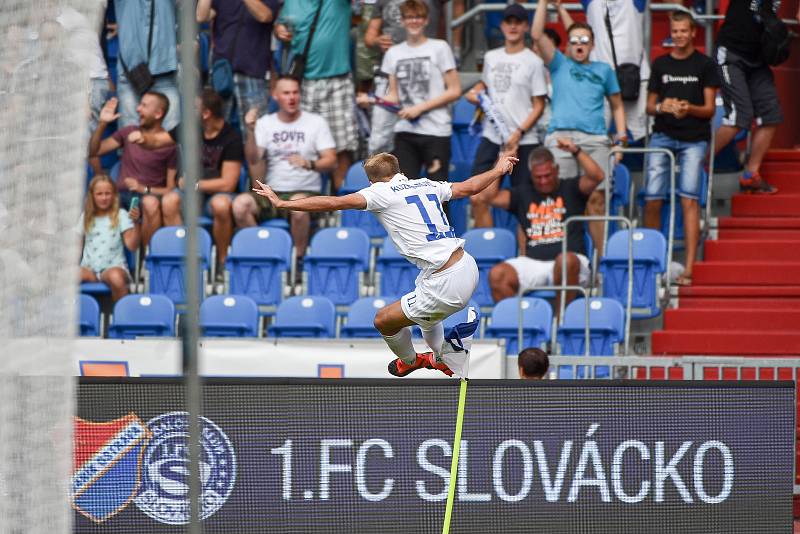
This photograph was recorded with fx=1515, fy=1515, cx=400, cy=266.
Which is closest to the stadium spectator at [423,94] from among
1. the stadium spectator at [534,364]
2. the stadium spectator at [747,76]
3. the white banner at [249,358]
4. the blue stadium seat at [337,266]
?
the blue stadium seat at [337,266]

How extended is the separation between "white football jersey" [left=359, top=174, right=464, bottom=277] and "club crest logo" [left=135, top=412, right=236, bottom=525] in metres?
1.61

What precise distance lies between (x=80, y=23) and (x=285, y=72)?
10.1 meters

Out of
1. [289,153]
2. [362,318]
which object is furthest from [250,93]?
[362,318]

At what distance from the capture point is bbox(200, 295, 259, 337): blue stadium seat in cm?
1315

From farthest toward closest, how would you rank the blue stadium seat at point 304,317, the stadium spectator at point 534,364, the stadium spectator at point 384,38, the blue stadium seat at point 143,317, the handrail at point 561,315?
the stadium spectator at point 384,38, the blue stadium seat at point 143,317, the blue stadium seat at point 304,317, the handrail at point 561,315, the stadium spectator at point 534,364

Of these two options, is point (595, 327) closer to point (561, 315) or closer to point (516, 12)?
point (561, 315)

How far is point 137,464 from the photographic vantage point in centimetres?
866

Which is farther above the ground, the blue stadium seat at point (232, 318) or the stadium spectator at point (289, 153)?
the stadium spectator at point (289, 153)

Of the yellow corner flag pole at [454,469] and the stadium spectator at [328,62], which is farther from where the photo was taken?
the stadium spectator at [328,62]

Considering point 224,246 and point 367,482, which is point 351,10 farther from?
point 367,482

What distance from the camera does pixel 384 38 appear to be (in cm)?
1477

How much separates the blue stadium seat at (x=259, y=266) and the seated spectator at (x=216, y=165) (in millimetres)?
441

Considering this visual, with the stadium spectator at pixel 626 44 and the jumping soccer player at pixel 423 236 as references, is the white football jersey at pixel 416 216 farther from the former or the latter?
the stadium spectator at pixel 626 44

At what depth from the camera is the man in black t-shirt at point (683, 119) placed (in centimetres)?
1377
